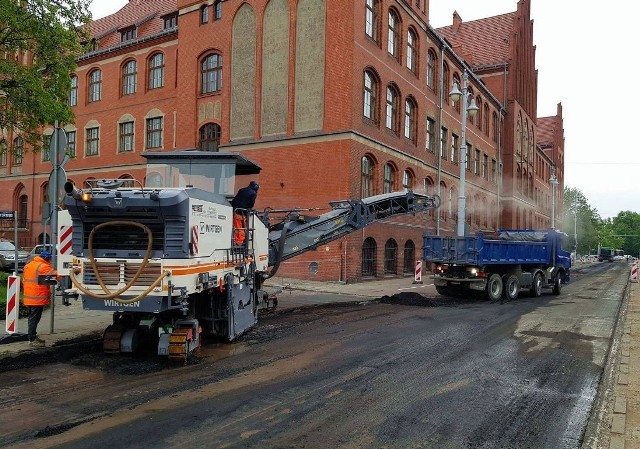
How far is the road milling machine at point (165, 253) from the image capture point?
7.30m

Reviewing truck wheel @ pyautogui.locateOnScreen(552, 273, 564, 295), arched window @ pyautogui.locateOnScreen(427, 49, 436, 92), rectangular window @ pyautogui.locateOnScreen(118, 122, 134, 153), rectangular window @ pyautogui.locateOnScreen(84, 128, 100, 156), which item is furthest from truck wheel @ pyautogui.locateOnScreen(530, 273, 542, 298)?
rectangular window @ pyautogui.locateOnScreen(84, 128, 100, 156)

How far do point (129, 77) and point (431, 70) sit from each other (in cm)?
1996

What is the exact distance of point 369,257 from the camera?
2494cm

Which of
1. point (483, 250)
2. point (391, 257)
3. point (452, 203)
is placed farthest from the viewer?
point (452, 203)

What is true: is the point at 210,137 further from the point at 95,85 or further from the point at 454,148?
the point at 454,148

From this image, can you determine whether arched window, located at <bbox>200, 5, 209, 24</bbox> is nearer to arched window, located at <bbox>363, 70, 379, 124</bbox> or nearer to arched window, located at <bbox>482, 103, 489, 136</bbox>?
arched window, located at <bbox>363, 70, 379, 124</bbox>

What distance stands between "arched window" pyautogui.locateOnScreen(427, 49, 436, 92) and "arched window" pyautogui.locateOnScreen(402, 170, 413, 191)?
20.9 feet

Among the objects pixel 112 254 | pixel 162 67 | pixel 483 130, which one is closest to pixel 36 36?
pixel 112 254

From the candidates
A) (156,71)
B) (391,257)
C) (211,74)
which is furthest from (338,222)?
(156,71)

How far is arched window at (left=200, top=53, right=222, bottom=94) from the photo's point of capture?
2803 cm

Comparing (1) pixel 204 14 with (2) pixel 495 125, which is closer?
(1) pixel 204 14

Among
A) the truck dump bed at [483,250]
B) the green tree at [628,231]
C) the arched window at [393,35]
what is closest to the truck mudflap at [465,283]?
the truck dump bed at [483,250]

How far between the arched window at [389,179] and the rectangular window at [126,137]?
17564 millimetres

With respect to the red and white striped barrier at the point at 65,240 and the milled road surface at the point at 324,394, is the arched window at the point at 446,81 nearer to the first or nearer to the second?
the milled road surface at the point at 324,394
